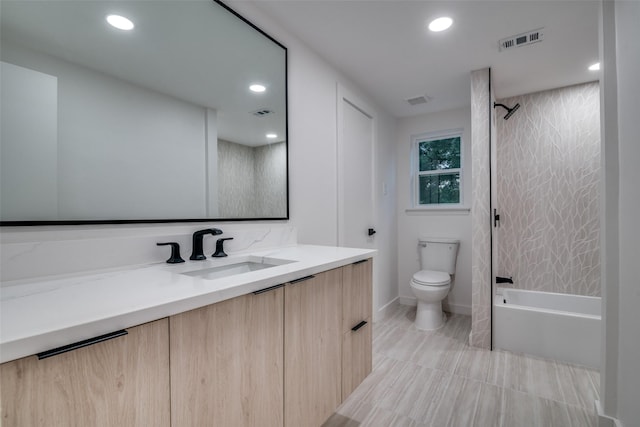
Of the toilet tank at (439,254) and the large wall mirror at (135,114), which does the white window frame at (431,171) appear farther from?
the large wall mirror at (135,114)

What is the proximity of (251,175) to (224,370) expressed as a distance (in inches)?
41.8

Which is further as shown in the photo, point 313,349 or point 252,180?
point 252,180

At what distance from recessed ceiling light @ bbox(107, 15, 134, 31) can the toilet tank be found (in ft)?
10.4

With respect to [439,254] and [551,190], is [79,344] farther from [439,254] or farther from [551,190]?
[551,190]

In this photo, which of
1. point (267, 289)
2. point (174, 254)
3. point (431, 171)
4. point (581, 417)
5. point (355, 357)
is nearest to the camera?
point (267, 289)

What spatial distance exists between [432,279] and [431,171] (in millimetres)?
1390

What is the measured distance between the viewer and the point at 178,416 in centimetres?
71

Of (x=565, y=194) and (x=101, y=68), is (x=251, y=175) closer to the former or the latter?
(x=101, y=68)

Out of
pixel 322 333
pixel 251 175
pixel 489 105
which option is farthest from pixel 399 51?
pixel 322 333

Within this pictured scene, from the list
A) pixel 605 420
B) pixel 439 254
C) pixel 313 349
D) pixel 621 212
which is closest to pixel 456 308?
pixel 439 254

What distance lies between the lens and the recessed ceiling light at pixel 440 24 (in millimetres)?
1823

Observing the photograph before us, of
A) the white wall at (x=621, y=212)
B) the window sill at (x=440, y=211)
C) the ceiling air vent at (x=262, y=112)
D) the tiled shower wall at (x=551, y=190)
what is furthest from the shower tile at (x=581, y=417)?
the ceiling air vent at (x=262, y=112)

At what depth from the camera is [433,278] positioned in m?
2.88

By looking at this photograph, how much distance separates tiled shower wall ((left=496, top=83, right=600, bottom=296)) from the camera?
8.84 feet
